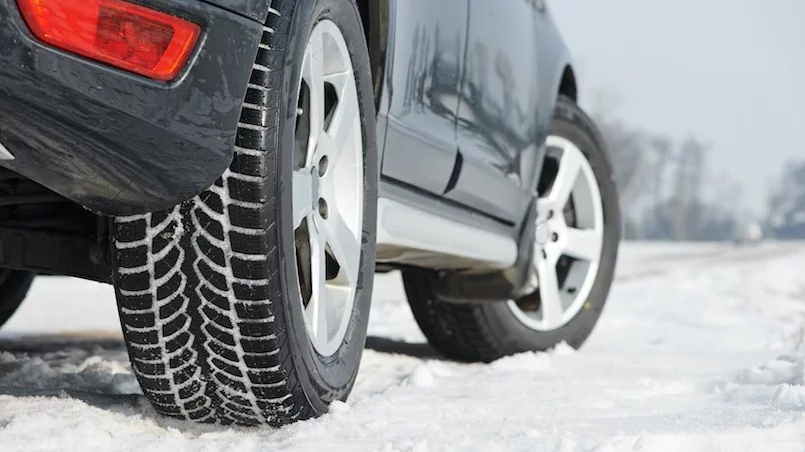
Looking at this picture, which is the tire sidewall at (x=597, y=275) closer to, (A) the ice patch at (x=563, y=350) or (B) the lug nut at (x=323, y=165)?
(A) the ice patch at (x=563, y=350)

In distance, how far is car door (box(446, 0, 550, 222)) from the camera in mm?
2883

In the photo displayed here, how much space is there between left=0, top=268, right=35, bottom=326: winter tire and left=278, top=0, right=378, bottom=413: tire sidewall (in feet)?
5.61

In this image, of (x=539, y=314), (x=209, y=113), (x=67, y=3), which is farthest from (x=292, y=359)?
(x=539, y=314)

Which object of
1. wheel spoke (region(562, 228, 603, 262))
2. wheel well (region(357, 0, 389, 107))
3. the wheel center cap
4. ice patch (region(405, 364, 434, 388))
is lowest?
ice patch (region(405, 364, 434, 388))

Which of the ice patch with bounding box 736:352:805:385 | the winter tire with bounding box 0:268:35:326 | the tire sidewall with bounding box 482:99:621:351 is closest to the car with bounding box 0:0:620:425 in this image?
the tire sidewall with bounding box 482:99:621:351

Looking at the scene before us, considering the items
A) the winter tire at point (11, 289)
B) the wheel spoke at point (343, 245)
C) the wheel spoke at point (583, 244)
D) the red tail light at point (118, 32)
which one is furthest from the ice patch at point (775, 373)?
the winter tire at point (11, 289)

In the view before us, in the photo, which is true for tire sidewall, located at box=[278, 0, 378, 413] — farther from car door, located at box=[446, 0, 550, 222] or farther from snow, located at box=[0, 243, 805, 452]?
car door, located at box=[446, 0, 550, 222]

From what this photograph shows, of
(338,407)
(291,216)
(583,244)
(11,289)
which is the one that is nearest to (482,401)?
(338,407)

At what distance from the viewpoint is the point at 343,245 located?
7.09 ft

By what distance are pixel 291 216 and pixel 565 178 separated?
225cm

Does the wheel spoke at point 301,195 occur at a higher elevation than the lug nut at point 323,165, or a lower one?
lower

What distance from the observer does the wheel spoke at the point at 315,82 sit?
6.48 ft

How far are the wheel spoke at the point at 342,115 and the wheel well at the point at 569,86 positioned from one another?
2.08 metres

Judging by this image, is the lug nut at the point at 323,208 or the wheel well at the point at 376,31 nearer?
the lug nut at the point at 323,208
